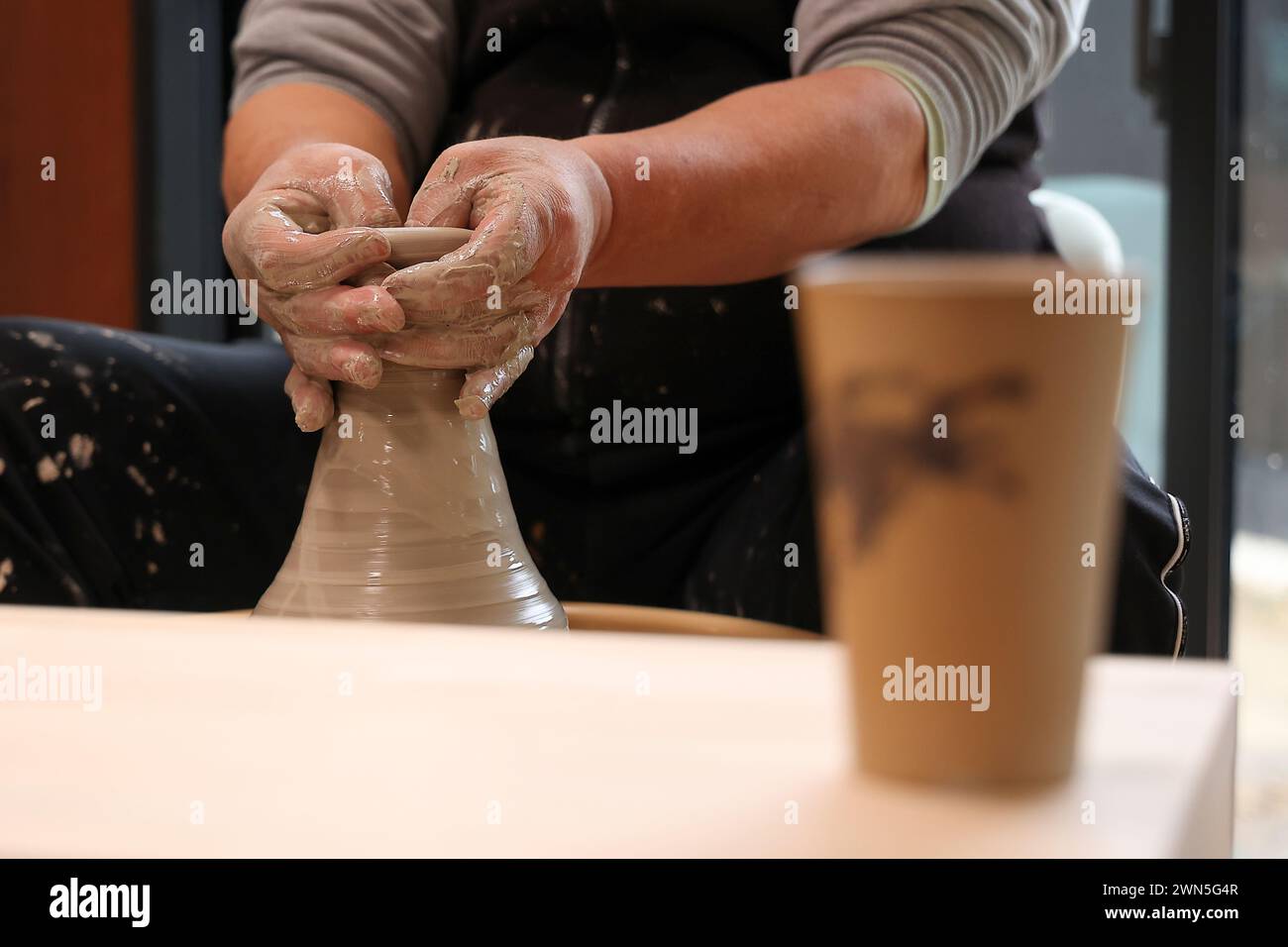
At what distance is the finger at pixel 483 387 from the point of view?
1.88 feet

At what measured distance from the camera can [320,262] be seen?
0.57 meters

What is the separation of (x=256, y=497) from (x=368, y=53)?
397 mm

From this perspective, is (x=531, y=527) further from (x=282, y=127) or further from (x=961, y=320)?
(x=961, y=320)

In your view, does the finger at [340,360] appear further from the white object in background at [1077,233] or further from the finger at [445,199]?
the white object in background at [1077,233]

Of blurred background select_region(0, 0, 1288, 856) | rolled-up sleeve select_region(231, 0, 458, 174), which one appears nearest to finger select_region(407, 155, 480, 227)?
rolled-up sleeve select_region(231, 0, 458, 174)

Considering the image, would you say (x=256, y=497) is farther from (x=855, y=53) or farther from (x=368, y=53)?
(x=855, y=53)

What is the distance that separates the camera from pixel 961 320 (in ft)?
1.02

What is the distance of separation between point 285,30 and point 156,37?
90cm

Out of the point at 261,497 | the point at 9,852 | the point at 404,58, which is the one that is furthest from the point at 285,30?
the point at 9,852

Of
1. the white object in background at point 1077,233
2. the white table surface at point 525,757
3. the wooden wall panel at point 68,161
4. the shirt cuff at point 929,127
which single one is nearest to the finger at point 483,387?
the white table surface at point 525,757

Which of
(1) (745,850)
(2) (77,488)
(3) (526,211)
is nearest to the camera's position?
(1) (745,850)

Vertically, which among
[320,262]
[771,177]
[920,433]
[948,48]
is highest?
[948,48]
